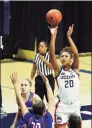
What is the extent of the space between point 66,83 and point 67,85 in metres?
0.03

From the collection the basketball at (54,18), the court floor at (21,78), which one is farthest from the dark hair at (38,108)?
the court floor at (21,78)

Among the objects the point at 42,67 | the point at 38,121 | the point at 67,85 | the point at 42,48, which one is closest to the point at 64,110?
the point at 67,85

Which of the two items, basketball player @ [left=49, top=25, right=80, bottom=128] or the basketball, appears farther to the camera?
the basketball

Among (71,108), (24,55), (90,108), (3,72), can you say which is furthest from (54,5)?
(71,108)

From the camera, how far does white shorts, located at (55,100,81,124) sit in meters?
5.54

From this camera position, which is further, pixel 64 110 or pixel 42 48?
pixel 42 48

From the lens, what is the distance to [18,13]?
14.3m

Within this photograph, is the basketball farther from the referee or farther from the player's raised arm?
the referee

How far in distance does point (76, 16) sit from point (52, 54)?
9885 millimetres


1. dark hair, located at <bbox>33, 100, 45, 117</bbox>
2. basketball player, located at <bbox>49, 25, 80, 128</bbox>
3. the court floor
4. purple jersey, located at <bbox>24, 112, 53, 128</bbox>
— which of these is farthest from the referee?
dark hair, located at <bbox>33, 100, 45, 117</bbox>

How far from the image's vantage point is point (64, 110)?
18.2 feet

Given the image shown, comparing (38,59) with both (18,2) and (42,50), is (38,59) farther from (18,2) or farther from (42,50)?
(18,2)

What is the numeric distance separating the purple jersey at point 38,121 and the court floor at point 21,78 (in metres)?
3.22

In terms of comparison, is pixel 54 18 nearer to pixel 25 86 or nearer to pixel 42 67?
pixel 25 86
